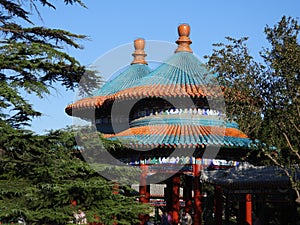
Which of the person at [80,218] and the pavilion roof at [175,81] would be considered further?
the pavilion roof at [175,81]

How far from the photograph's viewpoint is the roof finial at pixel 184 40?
23812 mm

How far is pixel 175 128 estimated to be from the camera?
20.0m

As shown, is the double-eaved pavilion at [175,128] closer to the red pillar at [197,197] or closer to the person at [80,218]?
the red pillar at [197,197]

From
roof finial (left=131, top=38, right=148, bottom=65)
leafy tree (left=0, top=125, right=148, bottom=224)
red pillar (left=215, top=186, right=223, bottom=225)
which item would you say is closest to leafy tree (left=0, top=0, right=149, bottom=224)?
leafy tree (left=0, top=125, right=148, bottom=224)

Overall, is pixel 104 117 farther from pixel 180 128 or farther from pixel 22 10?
pixel 22 10

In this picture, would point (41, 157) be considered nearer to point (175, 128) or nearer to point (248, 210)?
point (175, 128)

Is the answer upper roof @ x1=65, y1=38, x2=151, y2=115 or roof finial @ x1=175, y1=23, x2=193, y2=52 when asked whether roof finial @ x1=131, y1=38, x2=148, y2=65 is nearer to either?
upper roof @ x1=65, y1=38, x2=151, y2=115

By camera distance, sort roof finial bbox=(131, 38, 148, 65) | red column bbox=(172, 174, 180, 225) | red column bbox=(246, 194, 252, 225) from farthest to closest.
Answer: roof finial bbox=(131, 38, 148, 65)
red column bbox=(246, 194, 252, 225)
red column bbox=(172, 174, 180, 225)

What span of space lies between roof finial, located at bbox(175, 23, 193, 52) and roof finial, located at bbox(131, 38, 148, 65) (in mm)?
2513

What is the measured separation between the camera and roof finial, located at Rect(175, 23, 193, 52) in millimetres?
23812

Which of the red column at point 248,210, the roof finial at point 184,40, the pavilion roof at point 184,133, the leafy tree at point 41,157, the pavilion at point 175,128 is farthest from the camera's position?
the roof finial at point 184,40

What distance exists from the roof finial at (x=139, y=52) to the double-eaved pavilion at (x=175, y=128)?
3.36m

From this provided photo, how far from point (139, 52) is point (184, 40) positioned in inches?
124

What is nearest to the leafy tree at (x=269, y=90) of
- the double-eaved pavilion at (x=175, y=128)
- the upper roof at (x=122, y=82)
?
the double-eaved pavilion at (x=175, y=128)
